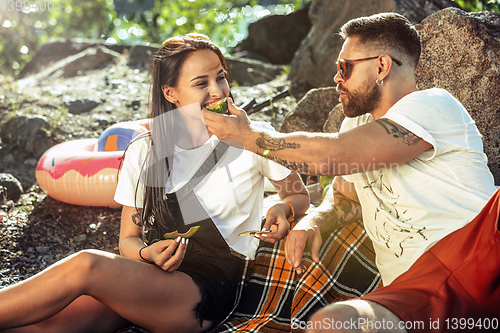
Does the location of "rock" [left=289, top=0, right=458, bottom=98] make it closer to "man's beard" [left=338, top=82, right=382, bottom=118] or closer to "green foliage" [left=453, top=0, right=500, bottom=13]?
"green foliage" [left=453, top=0, right=500, bottom=13]

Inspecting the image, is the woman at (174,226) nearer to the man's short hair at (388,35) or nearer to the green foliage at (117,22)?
the man's short hair at (388,35)

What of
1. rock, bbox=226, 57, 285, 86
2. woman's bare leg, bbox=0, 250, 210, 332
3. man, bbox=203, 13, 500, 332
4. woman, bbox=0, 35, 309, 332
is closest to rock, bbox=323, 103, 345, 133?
woman, bbox=0, 35, 309, 332

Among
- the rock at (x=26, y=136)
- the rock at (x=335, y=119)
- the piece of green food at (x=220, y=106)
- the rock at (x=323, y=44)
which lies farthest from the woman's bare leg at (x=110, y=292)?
the rock at (x=323, y=44)

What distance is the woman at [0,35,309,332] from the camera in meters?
2.23

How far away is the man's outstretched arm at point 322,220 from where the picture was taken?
8.40 feet

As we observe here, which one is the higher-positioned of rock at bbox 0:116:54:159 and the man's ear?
the man's ear

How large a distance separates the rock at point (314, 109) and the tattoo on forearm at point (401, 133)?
2830 mm

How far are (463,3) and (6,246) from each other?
6.45 meters

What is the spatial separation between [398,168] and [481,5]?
196 inches

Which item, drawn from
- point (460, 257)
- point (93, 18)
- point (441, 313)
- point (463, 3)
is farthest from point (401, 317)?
point (93, 18)

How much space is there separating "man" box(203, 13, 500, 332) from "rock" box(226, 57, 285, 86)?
5.77 meters

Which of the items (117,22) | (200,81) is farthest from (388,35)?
(117,22)

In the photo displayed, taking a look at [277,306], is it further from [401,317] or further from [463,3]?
[463,3]

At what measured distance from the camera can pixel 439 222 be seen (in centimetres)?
218
